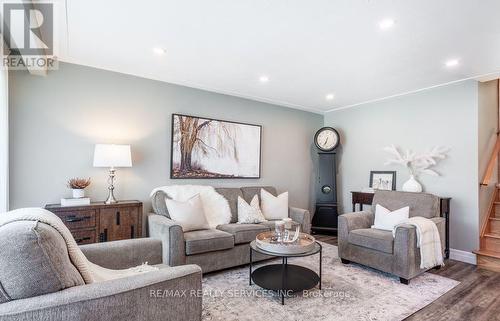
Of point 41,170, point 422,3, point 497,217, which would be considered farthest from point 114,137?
point 497,217

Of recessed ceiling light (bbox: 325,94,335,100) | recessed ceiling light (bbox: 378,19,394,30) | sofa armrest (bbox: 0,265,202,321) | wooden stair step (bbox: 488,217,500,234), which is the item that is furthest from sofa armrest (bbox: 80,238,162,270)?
wooden stair step (bbox: 488,217,500,234)

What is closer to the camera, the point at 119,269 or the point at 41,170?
the point at 119,269

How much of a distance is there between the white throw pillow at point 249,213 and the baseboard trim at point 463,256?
8.70 ft

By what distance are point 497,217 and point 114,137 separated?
5467mm

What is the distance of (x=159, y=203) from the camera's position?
3.32 m

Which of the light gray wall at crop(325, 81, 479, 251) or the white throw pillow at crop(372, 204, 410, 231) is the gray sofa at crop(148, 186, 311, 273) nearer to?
the white throw pillow at crop(372, 204, 410, 231)

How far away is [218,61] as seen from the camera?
3.07 m

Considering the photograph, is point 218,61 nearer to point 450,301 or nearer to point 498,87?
point 450,301

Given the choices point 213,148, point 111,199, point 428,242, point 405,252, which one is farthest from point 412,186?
point 111,199

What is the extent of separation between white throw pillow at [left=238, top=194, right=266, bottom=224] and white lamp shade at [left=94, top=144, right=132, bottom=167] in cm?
158

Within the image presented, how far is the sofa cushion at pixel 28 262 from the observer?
40.4 inches

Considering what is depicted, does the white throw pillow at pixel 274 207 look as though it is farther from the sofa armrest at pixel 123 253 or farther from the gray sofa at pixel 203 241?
the sofa armrest at pixel 123 253

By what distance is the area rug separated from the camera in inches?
87.0

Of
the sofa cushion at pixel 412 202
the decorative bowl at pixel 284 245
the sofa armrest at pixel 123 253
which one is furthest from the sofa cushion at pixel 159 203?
the sofa cushion at pixel 412 202
